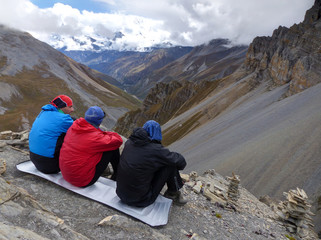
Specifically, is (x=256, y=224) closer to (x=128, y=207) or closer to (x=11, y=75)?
(x=128, y=207)

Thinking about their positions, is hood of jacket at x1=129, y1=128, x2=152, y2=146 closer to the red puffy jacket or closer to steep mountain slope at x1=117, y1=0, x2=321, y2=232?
the red puffy jacket

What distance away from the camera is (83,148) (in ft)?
22.3

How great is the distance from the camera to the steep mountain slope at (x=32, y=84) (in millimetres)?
93038

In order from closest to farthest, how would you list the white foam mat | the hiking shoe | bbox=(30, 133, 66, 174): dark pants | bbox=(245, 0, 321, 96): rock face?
the white foam mat, bbox=(30, 133, 66, 174): dark pants, the hiking shoe, bbox=(245, 0, 321, 96): rock face

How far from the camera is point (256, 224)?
969cm

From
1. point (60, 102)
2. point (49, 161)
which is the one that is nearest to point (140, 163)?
point (49, 161)

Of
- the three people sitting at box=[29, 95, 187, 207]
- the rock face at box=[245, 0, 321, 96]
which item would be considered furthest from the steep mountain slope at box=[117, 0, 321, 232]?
the three people sitting at box=[29, 95, 187, 207]

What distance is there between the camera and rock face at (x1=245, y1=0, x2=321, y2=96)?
175 ft

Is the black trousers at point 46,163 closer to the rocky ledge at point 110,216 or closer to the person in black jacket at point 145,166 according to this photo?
the rocky ledge at point 110,216

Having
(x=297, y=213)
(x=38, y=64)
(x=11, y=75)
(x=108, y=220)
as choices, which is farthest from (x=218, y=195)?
(x=38, y=64)

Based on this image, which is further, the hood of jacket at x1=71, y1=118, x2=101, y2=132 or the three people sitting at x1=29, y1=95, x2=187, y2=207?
the hood of jacket at x1=71, y1=118, x2=101, y2=132

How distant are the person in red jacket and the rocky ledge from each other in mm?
807

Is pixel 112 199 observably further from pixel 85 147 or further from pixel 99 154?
pixel 85 147

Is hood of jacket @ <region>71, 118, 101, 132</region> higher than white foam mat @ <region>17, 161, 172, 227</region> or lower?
higher
